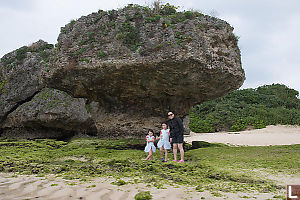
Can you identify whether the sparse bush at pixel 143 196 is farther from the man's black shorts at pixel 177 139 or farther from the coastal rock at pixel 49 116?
the coastal rock at pixel 49 116

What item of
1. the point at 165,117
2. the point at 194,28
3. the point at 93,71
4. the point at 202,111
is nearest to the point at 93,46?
the point at 93,71

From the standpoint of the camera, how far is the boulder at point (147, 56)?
7734 millimetres

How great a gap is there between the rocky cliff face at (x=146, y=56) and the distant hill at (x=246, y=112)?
12.7m

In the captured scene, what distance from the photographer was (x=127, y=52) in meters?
8.05

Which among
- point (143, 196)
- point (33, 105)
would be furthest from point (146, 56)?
point (33, 105)

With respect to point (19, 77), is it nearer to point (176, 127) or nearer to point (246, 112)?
point (176, 127)

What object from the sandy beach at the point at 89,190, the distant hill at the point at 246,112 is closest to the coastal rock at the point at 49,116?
the sandy beach at the point at 89,190

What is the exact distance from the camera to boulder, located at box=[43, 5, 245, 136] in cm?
773

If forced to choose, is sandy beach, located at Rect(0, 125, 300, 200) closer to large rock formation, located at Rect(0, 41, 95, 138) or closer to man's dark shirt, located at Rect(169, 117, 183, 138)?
man's dark shirt, located at Rect(169, 117, 183, 138)

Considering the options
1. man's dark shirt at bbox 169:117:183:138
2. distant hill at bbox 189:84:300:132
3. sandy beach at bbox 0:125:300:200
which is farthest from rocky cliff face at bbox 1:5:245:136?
distant hill at bbox 189:84:300:132

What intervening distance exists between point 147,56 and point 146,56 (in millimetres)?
32

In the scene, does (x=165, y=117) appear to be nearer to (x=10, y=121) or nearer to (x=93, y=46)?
(x=93, y=46)

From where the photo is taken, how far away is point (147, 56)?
7797mm

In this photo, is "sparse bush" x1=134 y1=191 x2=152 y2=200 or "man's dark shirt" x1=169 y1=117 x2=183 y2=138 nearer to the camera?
"sparse bush" x1=134 y1=191 x2=152 y2=200
